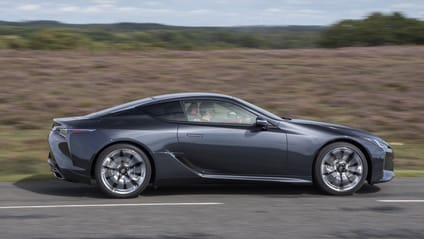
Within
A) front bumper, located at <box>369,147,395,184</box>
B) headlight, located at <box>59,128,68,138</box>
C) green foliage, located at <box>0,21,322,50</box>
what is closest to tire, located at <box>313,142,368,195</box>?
front bumper, located at <box>369,147,395,184</box>

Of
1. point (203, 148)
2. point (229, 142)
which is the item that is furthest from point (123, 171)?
point (229, 142)

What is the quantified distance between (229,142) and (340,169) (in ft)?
4.93

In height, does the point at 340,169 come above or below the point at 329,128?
below

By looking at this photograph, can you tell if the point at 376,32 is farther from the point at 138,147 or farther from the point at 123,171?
the point at 123,171

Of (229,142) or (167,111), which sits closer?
(229,142)

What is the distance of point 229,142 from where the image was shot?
9836mm

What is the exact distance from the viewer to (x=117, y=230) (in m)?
7.93

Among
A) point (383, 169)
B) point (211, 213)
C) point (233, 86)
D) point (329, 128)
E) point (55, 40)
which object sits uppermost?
point (55, 40)

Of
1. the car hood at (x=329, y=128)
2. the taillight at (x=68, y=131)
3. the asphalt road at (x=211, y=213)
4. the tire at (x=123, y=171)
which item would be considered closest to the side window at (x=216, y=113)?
the car hood at (x=329, y=128)

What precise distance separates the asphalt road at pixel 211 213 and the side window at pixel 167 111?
3.39ft

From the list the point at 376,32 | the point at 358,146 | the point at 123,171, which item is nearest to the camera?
the point at 123,171

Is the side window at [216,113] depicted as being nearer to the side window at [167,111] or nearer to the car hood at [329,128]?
the side window at [167,111]

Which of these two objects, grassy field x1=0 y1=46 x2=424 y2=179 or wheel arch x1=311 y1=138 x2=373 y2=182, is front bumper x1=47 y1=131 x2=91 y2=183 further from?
grassy field x1=0 y1=46 x2=424 y2=179

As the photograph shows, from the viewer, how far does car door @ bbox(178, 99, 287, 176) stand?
9820mm
